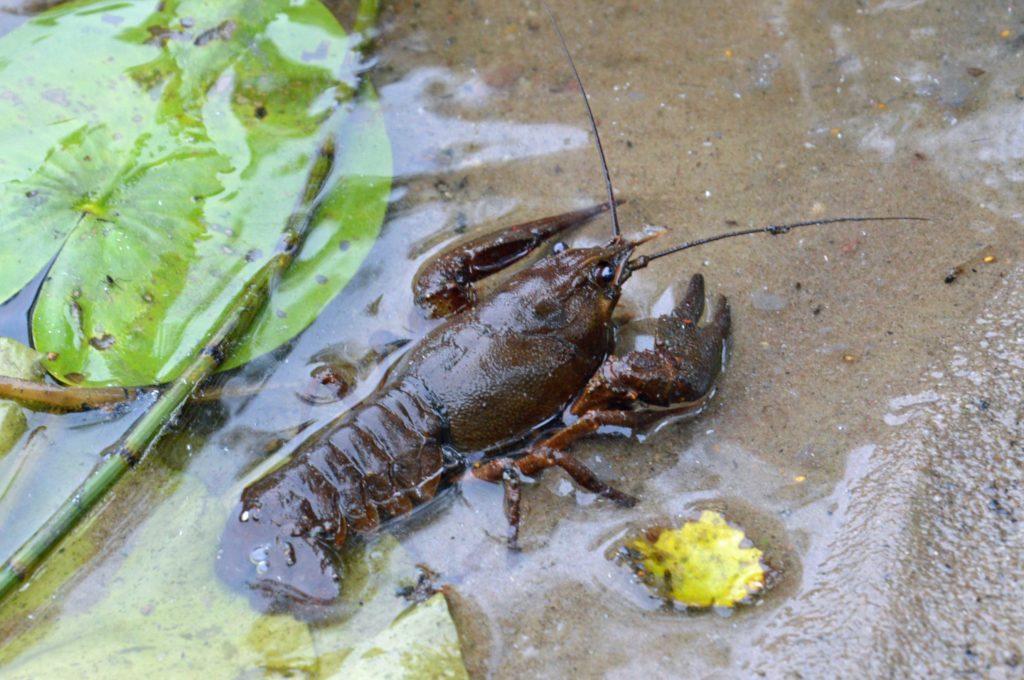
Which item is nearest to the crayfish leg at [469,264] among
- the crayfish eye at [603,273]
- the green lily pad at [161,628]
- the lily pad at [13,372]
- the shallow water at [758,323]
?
the shallow water at [758,323]

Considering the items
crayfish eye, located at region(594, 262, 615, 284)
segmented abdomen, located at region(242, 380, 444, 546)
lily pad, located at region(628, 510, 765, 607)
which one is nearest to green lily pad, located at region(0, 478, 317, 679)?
segmented abdomen, located at region(242, 380, 444, 546)

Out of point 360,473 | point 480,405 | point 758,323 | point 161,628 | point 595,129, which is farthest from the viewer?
point 595,129

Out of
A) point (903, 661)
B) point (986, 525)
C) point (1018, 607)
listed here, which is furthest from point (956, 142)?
point (903, 661)

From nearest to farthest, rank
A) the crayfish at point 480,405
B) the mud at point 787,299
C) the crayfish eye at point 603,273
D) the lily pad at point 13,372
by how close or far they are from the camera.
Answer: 1. the mud at point 787,299
2. the crayfish at point 480,405
3. the lily pad at point 13,372
4. the crayfish eye at point 603,273

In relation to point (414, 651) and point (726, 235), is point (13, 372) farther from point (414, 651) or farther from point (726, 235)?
point (726, 235)

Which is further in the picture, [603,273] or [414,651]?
[603,273]

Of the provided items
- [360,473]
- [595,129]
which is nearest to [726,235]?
[595,129]

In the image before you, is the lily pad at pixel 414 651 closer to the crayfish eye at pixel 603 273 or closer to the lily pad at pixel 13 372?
the crayfish eye at pixel 603 273
